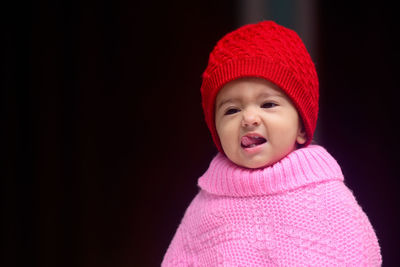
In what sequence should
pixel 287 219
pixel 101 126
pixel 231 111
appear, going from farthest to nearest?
pixel 101 126, pixel 231 111, pixel 287 219

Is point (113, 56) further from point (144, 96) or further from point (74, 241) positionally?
point (74, 241)

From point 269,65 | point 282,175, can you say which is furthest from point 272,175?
point 269,65

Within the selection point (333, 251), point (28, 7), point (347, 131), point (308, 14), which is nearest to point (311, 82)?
point (333, 251)

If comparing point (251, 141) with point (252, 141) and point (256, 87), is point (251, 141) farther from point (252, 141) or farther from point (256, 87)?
point (256, 87)

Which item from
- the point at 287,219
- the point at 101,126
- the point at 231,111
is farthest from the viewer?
the point at 101,126

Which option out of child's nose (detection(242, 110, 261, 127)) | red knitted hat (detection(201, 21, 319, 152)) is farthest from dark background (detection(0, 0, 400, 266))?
child's nose (detection(242, 110, 261, 127))

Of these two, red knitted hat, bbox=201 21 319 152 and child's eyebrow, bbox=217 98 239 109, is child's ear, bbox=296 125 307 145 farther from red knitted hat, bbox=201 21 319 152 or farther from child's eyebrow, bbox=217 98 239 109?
child's eyebrow, bbox=217 98 239 109

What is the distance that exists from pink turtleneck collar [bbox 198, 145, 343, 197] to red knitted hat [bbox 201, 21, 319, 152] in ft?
0.27

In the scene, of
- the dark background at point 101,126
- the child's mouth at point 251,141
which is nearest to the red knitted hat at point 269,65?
the child's mouth at point 251,141

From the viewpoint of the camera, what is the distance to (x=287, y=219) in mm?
1050

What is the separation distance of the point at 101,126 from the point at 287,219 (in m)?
1.21

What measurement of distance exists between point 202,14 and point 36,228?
3.74ft

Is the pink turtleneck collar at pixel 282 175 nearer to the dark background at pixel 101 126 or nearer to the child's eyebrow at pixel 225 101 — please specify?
the child's eyebrow at pixel 225 101

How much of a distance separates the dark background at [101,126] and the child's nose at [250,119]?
937mm
